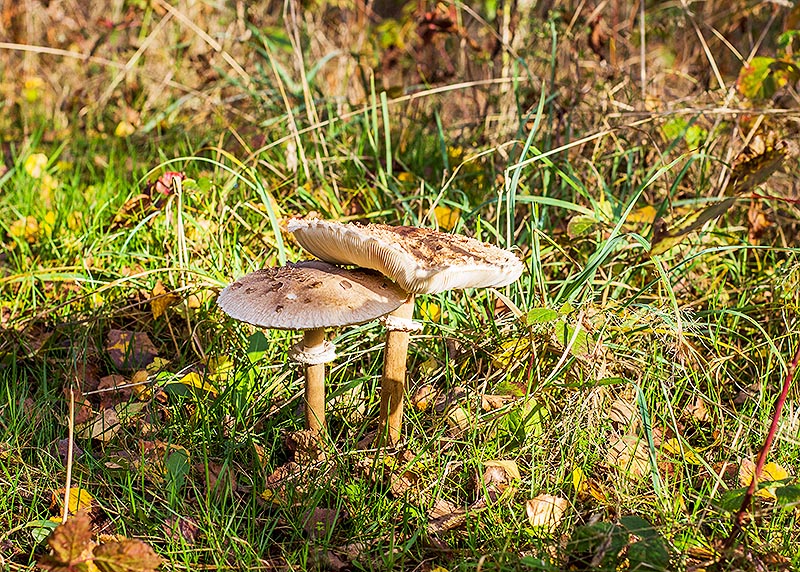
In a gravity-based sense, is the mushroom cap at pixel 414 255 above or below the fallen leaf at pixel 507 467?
above

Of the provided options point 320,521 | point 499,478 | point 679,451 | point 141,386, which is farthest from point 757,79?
point 141,386

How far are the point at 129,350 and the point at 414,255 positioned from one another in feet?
5.23

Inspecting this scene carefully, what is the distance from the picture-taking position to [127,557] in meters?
1.79

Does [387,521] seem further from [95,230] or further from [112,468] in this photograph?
[95,230]

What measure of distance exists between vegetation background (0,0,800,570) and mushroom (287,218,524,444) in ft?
1.50

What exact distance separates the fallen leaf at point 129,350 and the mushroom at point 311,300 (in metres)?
1.05

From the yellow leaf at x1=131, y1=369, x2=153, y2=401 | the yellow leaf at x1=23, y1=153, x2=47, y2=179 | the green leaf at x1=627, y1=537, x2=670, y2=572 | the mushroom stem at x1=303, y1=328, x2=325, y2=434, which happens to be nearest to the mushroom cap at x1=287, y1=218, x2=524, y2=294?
the mushroom stem at x1=303, y1=328, x2=325, y2=434

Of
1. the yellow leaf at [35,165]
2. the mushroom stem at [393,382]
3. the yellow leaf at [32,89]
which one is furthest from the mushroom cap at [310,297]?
the yellow leaf at [32,89]

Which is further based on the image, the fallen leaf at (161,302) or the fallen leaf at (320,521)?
the fallen leaf at (161,302)

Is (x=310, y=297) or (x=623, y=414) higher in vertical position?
(x=310, y=297)

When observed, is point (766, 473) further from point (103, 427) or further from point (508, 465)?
point (103, 427)

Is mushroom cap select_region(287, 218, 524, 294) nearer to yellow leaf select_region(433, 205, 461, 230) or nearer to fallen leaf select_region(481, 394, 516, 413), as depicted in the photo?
fallen leaf select_region(481, 394, 516, 413)

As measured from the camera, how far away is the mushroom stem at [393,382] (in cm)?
237

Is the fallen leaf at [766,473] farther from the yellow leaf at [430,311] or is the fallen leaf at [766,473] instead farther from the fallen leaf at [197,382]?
the fallen leaf at [197,382]
